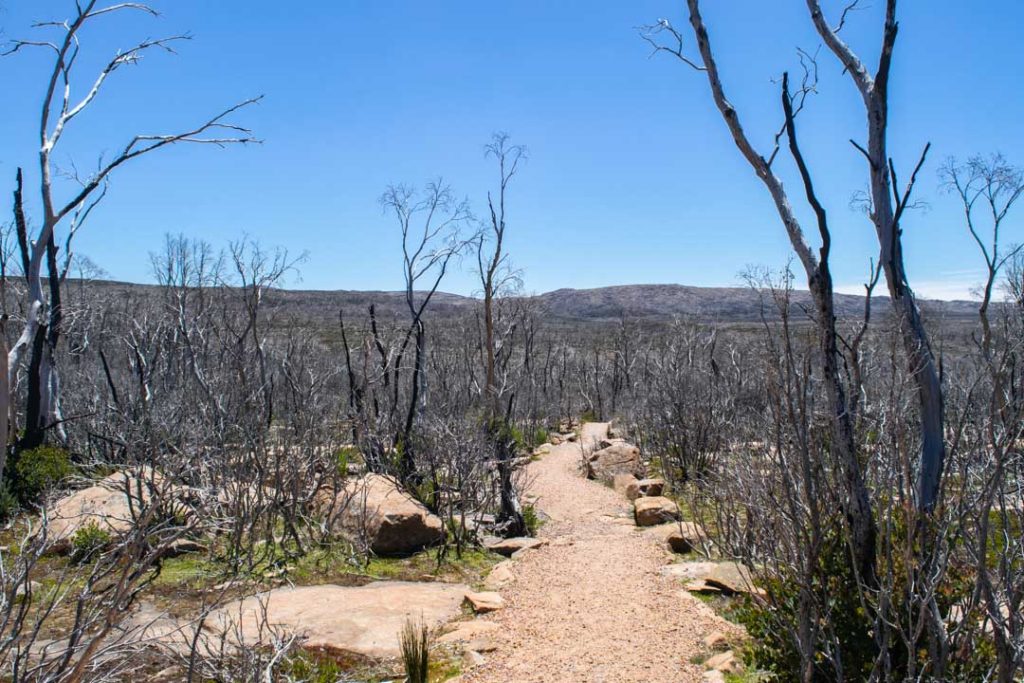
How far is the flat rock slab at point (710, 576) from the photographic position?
25.0 feet

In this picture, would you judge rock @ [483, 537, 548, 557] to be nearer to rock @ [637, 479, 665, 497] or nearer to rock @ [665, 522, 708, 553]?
rock @ [665, 522, 708, 553]

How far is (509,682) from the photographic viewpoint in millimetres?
5629

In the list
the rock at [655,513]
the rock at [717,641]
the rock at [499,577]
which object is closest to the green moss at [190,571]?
the rock at [499,577]

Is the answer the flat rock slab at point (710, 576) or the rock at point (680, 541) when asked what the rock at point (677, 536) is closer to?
the rock at point (680, 541)

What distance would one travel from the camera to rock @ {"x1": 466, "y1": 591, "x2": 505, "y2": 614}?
7.33 m

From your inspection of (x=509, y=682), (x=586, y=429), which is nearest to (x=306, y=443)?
(x=509, y=682)

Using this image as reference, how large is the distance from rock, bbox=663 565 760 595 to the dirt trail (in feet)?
0.66

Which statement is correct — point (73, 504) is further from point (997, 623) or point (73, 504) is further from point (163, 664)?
point (997, 623)

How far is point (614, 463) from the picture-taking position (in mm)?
17438

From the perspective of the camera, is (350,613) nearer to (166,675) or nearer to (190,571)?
(166,675)

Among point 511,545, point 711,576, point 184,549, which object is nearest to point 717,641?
point 711,576

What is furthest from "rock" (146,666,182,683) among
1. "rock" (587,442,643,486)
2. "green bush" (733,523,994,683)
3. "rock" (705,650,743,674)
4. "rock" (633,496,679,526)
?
"rock" (587,442,643,486)

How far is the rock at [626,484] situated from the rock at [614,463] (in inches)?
13.9

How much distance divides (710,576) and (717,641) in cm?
174
